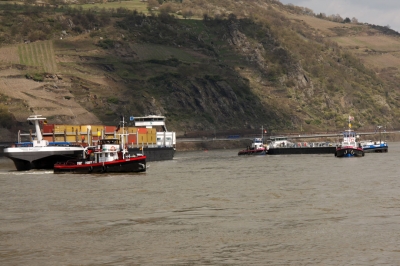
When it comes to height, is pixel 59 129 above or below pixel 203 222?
above

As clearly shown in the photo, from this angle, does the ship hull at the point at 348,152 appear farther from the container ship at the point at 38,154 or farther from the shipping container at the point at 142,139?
the container ship at the point at 38,154

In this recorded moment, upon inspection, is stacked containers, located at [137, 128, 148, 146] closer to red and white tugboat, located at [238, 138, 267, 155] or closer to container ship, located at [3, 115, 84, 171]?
red and white tugboat, located at [238, 138, 267, 155]

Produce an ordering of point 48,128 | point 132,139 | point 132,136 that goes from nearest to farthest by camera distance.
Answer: point 48,128
point 132,139
point 132,136

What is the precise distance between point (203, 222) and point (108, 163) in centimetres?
3709

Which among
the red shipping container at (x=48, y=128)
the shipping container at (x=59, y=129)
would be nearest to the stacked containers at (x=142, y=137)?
the shipping container at (x=59, y=129)

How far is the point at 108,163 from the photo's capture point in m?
82.5

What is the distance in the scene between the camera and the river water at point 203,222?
123ft

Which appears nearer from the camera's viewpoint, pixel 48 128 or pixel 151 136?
pixel 48 128

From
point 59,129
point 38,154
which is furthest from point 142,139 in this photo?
point 38,154

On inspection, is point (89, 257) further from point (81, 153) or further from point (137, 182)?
point (81, 153)

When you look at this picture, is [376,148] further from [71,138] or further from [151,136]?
[71,138]

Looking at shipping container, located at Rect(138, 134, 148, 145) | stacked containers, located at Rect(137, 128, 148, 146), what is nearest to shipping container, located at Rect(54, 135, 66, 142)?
stacked containers, located at Rect(137, 128, 148, 146)

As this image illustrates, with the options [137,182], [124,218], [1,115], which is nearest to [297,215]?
[124,218]

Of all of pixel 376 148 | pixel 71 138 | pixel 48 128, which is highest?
pixel 48 128
